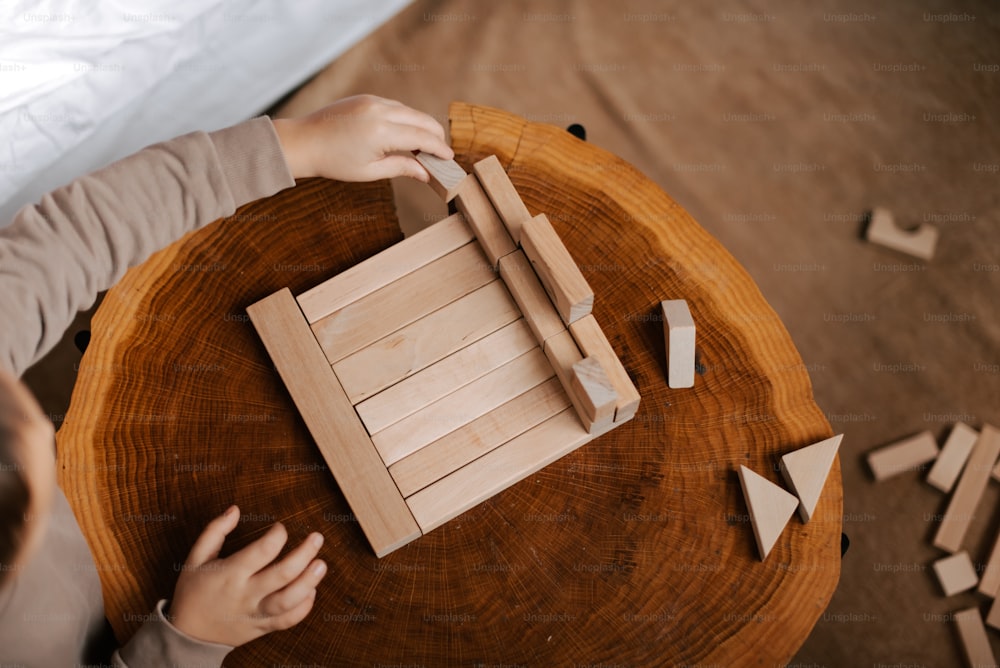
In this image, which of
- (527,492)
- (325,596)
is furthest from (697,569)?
(325,596)

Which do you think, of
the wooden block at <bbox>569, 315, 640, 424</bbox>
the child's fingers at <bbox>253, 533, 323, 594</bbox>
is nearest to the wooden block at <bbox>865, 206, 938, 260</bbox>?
the wooden block at <bbox>569, 315, 640, 424</bbox>

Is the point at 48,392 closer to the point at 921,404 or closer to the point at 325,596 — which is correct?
the point at 325,596

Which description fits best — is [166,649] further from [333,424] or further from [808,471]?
[808,471]

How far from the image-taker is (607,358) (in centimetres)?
91

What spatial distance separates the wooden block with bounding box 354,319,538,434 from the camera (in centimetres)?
94

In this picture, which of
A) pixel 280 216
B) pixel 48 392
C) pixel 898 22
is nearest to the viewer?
pixel 280 216

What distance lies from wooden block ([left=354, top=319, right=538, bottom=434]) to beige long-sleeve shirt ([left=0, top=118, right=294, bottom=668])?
13.0 inches

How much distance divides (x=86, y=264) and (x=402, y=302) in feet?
1.28

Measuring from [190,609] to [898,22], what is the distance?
1.99m

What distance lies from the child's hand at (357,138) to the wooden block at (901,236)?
113cm

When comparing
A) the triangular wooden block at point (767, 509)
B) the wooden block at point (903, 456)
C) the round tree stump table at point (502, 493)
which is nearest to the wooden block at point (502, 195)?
the round tree stump table at point (502, 493)

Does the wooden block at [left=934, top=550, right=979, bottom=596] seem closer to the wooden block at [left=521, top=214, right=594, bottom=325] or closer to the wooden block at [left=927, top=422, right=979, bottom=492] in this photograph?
the wooden block at [left=927, top=422, right=979, bottom=492]

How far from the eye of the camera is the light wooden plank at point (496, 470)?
91cm

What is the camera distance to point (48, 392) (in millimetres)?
1491
